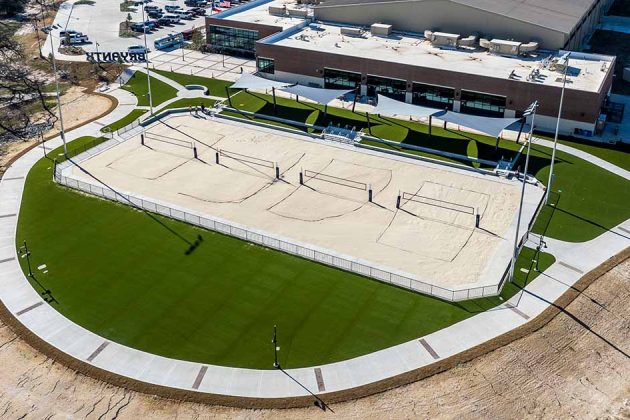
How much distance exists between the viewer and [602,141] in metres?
66.8

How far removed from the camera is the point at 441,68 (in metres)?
73.1

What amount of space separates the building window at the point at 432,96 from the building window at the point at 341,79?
26.2 feet

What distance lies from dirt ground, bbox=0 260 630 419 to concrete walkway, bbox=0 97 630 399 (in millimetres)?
1385

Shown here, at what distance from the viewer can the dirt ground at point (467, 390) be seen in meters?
35.0

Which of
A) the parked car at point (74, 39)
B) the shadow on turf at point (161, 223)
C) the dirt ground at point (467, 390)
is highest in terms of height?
the parked car at point (74, 39)

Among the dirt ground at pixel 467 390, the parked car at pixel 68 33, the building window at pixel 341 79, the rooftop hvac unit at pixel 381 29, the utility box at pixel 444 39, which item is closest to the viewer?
the dirt ground at pixel 467 390

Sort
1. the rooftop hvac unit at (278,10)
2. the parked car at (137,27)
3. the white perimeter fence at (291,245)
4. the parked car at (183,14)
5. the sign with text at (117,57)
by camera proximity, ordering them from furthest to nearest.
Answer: the parked car at (183,14) → the parked car at (137,27) → the rooftop hvac unit at (278,10) → the sign with text at (117,57) → the white perimeter fence at (291,245)

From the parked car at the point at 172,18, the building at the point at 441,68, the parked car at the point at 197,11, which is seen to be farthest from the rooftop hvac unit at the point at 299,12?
the parked car at the point at 197,11

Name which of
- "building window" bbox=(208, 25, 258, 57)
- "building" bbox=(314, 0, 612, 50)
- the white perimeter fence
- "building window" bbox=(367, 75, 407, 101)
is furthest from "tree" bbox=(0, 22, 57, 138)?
"building" bbox=(314, 0, 612, 50)

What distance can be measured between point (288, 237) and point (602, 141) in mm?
39416

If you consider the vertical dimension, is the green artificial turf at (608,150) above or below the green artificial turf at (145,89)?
below

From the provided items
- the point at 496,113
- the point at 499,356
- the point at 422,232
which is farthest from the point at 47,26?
the point at 499,356

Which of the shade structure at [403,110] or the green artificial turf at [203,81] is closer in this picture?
the shade structure at [403,110]

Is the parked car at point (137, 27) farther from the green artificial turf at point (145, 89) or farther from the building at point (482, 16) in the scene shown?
the building at point (482, 16)
